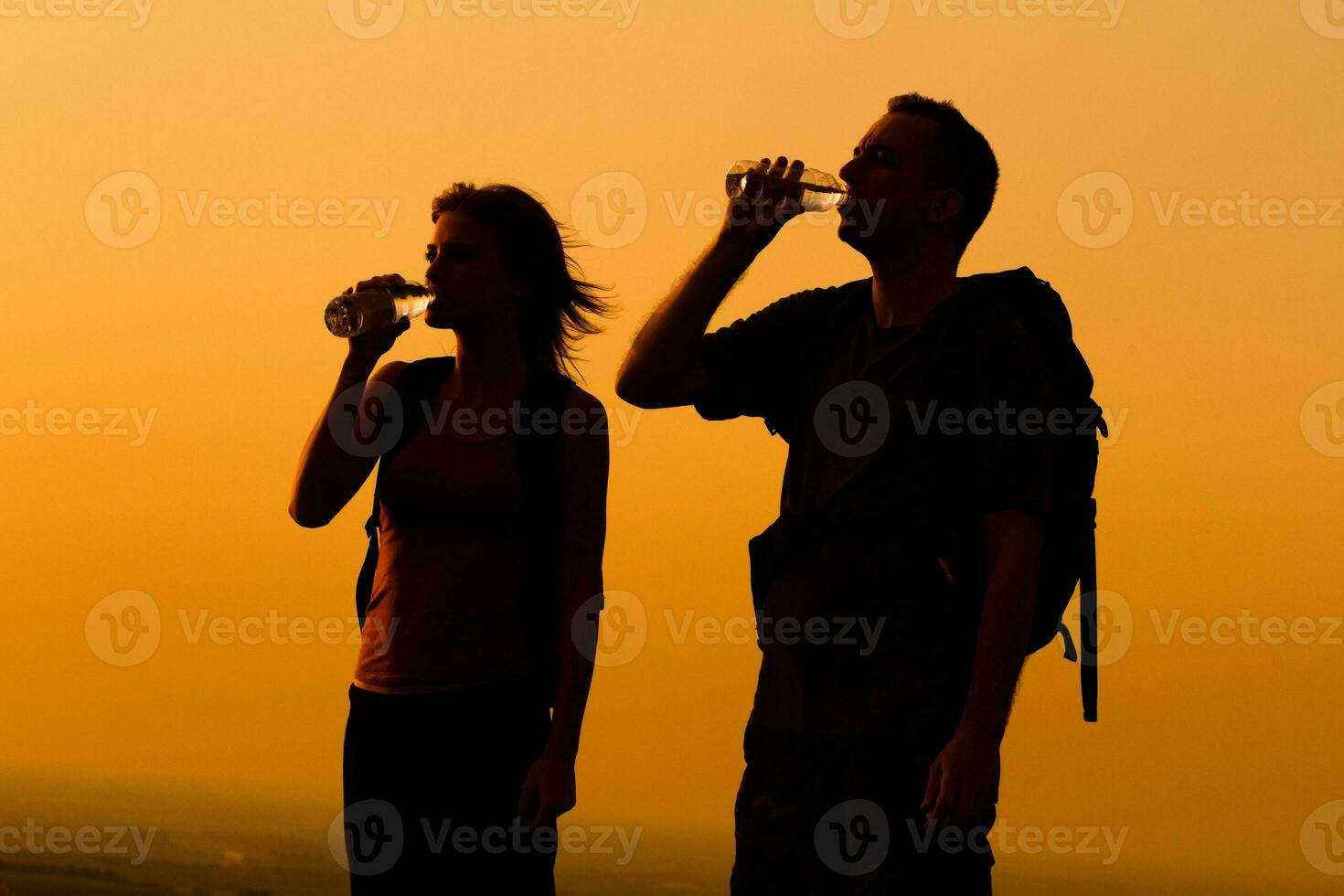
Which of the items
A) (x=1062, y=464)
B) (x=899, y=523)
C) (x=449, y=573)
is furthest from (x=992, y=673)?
(x=449, y=573)

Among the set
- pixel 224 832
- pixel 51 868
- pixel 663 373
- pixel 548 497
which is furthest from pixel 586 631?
pixel 224 832

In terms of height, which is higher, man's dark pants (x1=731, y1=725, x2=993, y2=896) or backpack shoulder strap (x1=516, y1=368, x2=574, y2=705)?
backpack shoulder strap (x1=516, y1=368, x2=574, y2=705)

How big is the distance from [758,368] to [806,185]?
1.30 ft

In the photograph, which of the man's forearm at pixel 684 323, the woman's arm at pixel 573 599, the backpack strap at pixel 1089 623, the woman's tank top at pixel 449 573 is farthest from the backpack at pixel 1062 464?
the woman's tank top at pixel 449 573

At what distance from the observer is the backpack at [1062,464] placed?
3.02 meters

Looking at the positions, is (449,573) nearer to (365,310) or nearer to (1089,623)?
(365,310)

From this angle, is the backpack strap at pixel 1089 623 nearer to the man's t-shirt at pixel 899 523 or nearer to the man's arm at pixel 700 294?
the man's t-shirt at pixel 899 523

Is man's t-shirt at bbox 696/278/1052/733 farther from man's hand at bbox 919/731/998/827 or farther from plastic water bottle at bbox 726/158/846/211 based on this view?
plastic water bottle at bbox 726/158/846/211

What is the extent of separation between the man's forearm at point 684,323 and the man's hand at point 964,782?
3.16ft

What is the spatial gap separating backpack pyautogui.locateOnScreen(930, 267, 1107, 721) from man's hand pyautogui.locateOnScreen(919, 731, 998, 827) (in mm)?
267

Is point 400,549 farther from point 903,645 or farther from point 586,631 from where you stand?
point 903,645

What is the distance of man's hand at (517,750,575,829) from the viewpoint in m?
3.38

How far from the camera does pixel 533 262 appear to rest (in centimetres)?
377

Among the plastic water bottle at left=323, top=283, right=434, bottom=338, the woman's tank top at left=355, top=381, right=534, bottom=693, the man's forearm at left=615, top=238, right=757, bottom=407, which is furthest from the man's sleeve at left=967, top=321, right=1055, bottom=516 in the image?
the plastic water bottle at left=323, top=283, right=434, bottom=338
